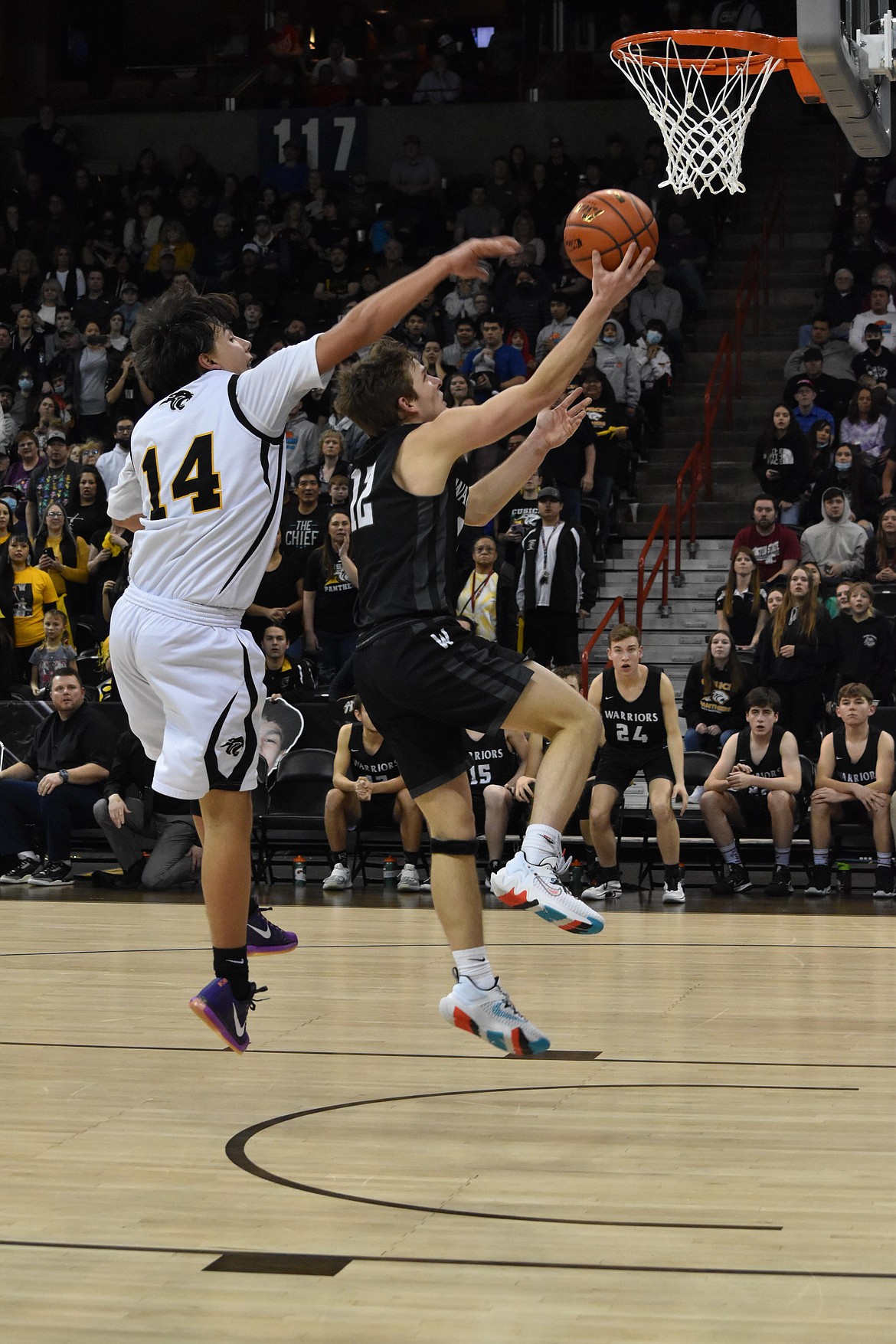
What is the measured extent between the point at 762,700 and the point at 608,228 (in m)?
6.40

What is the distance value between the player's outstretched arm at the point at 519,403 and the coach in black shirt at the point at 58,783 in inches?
312

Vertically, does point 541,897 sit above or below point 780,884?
above

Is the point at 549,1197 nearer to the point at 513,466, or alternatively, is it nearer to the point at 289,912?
the point at 513,466

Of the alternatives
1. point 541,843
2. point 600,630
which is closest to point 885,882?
point 600,630

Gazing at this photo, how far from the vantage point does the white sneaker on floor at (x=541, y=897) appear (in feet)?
16.0

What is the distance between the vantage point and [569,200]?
790 inches

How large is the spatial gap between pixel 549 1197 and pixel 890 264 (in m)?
15.0

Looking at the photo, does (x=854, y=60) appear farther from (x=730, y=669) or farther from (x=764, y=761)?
(x=730, y=669)

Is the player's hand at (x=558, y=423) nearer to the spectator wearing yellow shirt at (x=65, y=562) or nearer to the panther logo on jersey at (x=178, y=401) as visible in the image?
the panther logo on jersey at (x=178, y=401)

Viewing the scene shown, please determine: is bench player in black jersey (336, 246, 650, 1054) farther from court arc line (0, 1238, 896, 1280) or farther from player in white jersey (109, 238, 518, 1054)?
court arc line (0, 1238, 896, 1280)

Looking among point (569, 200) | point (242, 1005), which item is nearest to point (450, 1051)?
point (242, 1005)

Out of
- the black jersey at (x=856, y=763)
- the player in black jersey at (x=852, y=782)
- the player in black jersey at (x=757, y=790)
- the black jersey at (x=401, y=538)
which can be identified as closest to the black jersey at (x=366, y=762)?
the player in black jersey at (x=757, y=790)

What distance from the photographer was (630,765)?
1166 centimetres

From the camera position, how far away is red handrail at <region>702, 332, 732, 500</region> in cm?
1650
